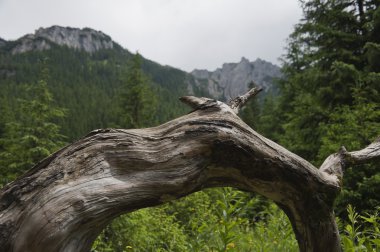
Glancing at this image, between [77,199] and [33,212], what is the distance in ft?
0.70

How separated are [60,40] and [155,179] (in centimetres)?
20048

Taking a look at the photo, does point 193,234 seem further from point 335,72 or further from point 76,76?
point 76,76

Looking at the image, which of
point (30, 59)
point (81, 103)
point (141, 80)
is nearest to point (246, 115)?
point (141, 80)

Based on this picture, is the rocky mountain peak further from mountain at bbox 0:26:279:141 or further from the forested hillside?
the forested hillside

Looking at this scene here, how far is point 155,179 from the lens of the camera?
2129 millimetres

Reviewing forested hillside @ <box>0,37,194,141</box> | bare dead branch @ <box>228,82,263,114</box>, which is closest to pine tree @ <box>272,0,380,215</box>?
bare dead branch @ <box>228,82,263,114</box>

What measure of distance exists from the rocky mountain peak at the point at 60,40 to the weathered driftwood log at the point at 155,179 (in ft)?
582

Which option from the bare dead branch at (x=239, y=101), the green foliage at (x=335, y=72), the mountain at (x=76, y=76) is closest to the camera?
the bare dead branch at (x=239, y=101)

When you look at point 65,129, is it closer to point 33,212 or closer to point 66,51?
point 33,212

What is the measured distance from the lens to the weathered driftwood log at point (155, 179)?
1760mm

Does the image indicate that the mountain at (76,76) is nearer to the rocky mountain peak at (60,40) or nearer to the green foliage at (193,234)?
the rocky mountain peak at (60,40)

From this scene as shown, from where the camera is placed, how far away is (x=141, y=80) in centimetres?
2761

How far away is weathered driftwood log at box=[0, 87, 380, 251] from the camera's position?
1.76 metres

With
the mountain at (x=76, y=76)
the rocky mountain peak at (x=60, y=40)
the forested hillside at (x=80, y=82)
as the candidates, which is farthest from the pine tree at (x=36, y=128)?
the rocky mountain peak at (x=60, y=40)
